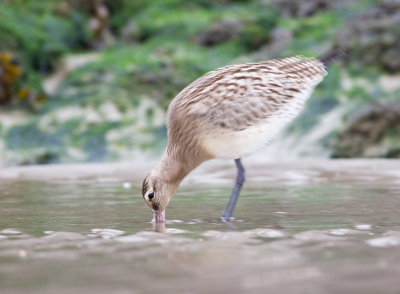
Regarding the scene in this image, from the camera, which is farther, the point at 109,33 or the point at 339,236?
the point at 109,33

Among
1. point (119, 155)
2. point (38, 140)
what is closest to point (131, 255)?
point (119, 155)

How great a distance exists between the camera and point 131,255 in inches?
155

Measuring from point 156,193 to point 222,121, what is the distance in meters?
0.92

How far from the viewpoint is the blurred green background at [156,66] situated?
1317 cm

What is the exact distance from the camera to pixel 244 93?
6.04m

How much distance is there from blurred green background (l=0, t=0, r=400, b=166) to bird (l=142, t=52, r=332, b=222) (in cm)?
659

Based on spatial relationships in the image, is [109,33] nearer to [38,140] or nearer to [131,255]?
[38,140]

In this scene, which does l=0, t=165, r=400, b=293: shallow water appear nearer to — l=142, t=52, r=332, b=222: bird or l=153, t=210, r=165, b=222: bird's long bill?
l=153, t=210, r=165, b=222: bird's long bill

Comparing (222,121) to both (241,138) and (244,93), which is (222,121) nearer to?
(241,138)

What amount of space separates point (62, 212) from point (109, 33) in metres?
14.1

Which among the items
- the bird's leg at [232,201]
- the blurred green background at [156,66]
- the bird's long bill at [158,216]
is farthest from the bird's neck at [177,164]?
the blurred green background at [156,66]

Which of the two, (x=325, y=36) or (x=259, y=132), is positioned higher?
(x=325, y=36)

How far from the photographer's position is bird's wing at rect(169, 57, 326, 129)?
5875mm

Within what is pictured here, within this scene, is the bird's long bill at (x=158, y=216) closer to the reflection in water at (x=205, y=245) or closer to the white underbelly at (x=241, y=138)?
the reflection in water at (x=205, y=245)
